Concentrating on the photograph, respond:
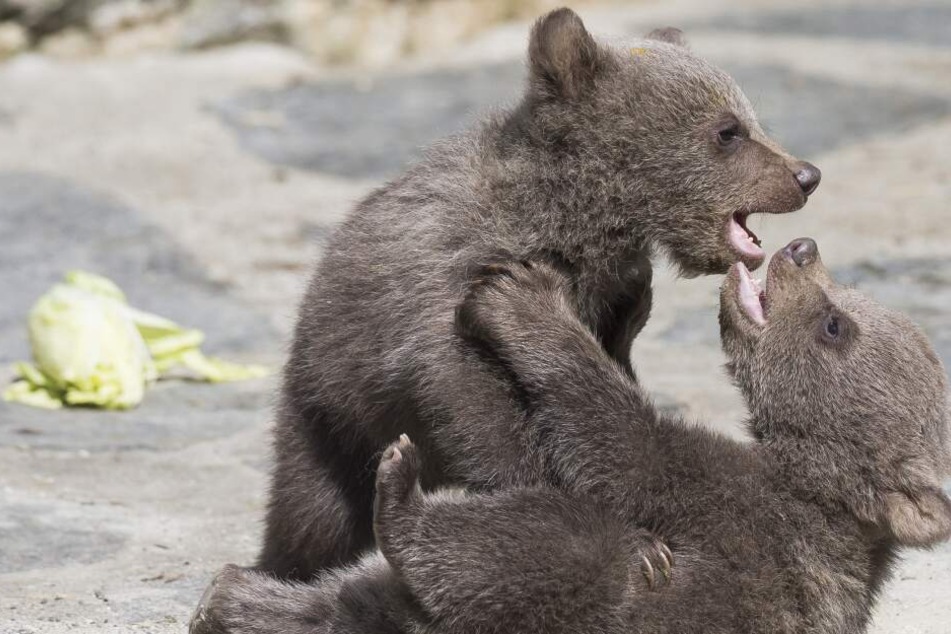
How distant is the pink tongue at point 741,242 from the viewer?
14.9 feet

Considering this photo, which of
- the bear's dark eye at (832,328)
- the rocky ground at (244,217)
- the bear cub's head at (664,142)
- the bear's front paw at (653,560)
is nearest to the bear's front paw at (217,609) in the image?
the rocky ground at (244,217)

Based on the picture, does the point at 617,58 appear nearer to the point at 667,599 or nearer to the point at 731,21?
the point at 667,599

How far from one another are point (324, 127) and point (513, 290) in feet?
15.8

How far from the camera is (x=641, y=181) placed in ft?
14.6

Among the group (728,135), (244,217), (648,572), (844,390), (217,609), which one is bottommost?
(244,217)

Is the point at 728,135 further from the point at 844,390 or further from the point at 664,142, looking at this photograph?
the point at 844,390

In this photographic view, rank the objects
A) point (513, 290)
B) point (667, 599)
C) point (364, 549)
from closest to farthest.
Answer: point (667, 599) < point (513, 290) < point (364, 549)

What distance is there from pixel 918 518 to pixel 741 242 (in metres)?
1.09

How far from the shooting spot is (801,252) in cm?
436

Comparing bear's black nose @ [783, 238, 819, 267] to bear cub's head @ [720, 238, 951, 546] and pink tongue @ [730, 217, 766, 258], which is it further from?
pink tongue @ [730, 217, 766, 258]

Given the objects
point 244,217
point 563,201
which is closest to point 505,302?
point 563,201

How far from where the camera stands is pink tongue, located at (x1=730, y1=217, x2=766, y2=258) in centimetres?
455

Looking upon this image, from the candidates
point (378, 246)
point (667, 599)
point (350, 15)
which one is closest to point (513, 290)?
point (378, 246)

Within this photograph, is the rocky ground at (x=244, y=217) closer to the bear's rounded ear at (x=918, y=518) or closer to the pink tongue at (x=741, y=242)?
the bear's rounded ear at (x=918, y=518)
